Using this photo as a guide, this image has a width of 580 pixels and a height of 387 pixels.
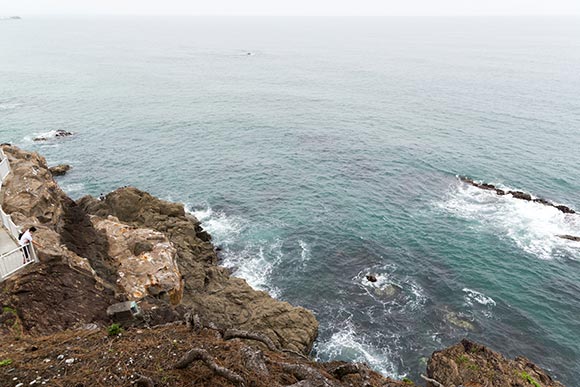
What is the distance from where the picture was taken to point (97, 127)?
82.8 meters

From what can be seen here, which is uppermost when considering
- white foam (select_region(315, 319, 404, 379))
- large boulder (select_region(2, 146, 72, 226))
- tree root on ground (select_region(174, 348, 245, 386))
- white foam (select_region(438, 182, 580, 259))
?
tree root on ground (select_region(174, 348, 245, 386))

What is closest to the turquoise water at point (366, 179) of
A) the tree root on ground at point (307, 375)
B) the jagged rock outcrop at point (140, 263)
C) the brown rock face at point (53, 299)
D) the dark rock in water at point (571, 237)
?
the dark rock in water at point (571, 237)

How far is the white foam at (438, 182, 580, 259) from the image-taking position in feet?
152

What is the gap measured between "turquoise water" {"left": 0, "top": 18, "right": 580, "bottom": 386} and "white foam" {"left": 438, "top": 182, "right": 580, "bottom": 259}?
0.75 feet

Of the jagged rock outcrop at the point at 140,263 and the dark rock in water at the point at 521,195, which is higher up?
the jagged rock outcrop at the point at 140,263

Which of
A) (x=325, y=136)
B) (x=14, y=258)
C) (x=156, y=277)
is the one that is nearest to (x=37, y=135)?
(x=325, y=136)

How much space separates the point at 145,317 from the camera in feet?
68.1

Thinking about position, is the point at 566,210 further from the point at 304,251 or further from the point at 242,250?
the point at 242,250

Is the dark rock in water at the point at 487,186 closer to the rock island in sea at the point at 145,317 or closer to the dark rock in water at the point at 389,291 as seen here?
the dark rock in water at the point at 389,291

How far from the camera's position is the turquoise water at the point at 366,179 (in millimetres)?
37094

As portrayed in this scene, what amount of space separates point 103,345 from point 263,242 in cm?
3230

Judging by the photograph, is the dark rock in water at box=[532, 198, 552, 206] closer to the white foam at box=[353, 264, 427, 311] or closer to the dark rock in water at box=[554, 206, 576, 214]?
the dark rock in water at box=[554, 206, 576, 214]

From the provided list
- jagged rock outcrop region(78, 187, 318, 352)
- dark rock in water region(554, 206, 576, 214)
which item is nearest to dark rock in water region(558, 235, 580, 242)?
dark rock in water region(554, 206, 576, 214)

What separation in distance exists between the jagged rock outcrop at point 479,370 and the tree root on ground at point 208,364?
16.3 m
